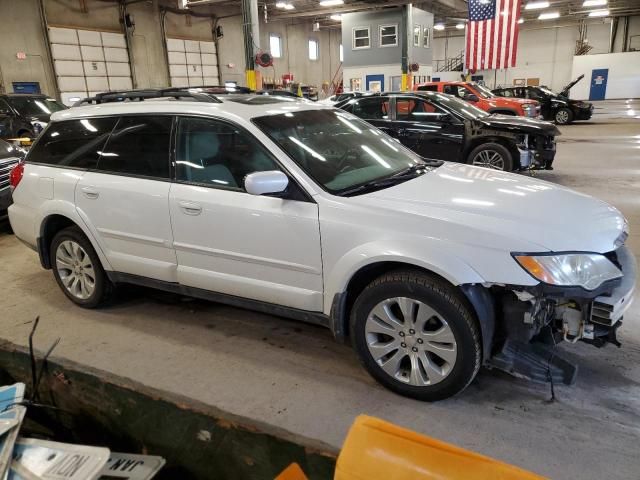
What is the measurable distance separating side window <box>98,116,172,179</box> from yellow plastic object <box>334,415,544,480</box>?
7.50 feet

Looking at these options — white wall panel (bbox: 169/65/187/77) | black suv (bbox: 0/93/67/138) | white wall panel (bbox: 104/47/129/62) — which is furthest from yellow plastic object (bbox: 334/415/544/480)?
white wall panel (bbox: 169/65/187/77)

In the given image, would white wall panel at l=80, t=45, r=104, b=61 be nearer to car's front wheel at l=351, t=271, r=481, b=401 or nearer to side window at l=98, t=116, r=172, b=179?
side window at l=98, t=116, r=172, b=179

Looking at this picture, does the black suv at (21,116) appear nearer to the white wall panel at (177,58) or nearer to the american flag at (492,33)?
the white wall panel at (177,58)

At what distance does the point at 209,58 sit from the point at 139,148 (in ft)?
69.0

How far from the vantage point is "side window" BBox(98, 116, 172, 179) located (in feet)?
10.7

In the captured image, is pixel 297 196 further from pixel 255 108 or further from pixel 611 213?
pixel 611 213

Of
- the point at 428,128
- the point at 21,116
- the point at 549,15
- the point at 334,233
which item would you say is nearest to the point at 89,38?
the point at 21,116

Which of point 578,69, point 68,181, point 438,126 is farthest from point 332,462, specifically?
point 578,69

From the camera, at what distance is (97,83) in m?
17.9

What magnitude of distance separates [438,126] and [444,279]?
6.17 meters

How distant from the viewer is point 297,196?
8.86ft

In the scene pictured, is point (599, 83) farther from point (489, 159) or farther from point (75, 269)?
point (75, 269)

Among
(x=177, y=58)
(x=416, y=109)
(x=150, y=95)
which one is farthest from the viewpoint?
(x=177, y=58)

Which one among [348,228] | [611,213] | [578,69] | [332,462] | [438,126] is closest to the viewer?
[332,462]
